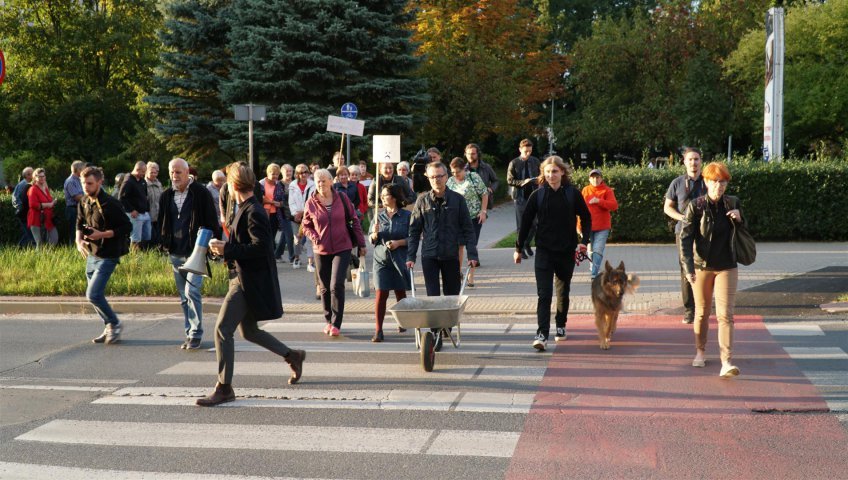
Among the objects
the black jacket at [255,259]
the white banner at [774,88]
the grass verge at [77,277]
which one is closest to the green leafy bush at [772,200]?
the white banner at [774,88]

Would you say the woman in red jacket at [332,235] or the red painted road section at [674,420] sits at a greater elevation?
the woman in red jacket at [332,235]

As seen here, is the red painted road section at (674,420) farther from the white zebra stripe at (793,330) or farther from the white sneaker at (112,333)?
the white sneaker at (112,333)

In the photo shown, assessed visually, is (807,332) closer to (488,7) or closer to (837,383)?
(837,383)

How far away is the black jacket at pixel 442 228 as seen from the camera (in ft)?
30.6

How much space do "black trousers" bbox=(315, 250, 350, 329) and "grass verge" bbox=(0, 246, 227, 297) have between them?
3080 mm

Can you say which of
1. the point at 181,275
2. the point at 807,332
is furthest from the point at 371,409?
the point at 807,332

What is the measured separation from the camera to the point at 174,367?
29.3 feet

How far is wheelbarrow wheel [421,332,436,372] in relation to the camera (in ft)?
27.3

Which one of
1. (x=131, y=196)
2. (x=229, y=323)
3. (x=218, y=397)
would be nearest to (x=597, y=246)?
(x=229, y=323)

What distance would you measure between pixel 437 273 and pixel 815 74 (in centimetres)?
2859

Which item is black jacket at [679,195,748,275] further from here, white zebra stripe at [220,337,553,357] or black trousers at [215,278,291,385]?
black trousers at [215,278,291,385]

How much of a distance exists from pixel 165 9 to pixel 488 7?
1409cm

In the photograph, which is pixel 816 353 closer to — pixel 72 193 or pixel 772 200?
pixel 772 200

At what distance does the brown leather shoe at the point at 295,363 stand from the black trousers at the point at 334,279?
6.78ft
